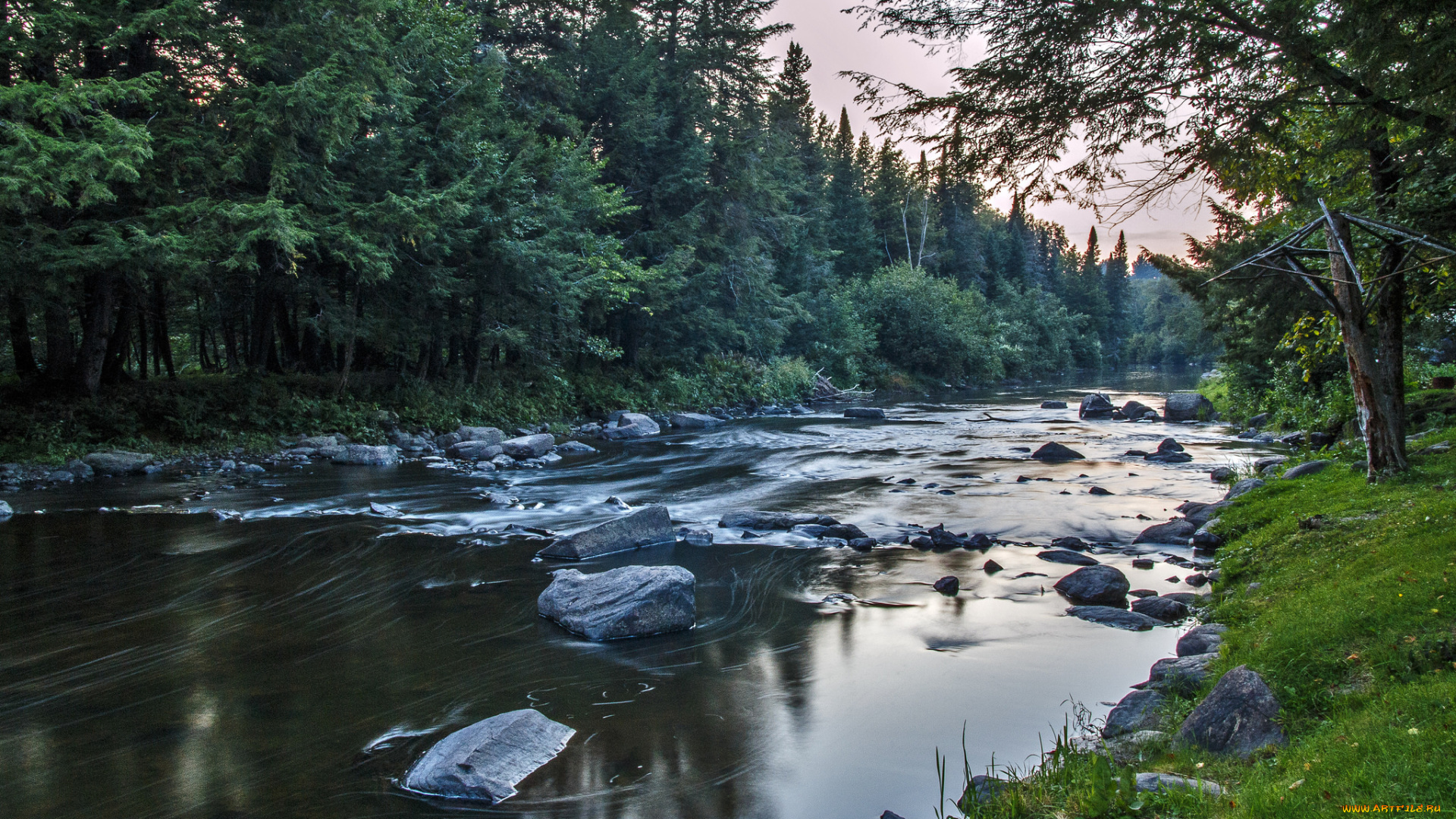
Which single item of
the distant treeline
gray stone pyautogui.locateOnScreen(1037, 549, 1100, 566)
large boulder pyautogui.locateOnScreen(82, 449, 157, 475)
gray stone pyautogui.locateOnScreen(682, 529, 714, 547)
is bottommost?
gray stone pyautogui.locateOnScreen(1037, 549, 1100, 566)

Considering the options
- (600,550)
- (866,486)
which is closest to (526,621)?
(600,550)

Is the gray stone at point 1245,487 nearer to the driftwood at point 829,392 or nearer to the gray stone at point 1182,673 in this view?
the gray stone at point 1182,673

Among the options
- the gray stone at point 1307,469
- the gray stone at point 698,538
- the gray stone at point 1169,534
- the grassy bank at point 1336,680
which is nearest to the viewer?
the grassy bank at point 1336,680

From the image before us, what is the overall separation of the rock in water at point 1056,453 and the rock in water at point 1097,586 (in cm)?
1124

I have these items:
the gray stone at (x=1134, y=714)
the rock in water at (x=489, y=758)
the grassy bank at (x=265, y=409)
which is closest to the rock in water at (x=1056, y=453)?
the gray stone at (x=1134, y=714)

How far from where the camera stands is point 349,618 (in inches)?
327

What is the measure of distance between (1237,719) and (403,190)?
20.6m

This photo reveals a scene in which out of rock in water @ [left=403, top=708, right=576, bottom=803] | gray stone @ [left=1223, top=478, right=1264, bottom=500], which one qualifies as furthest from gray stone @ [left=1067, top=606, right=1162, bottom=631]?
rock in water @ [left=403, top=708, right=576, bottom=803]

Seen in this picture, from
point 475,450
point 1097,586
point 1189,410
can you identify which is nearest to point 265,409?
point 475,450

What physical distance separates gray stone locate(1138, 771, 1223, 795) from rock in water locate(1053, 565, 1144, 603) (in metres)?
4.61

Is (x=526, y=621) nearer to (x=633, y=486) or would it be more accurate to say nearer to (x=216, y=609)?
(x=216, y=609)

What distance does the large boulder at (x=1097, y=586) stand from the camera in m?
8.41

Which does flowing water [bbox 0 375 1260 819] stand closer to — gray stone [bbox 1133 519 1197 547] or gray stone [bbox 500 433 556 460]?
gray stone [bbox 1133 519 1197 547]

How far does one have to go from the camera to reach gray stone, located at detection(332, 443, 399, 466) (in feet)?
60.8
